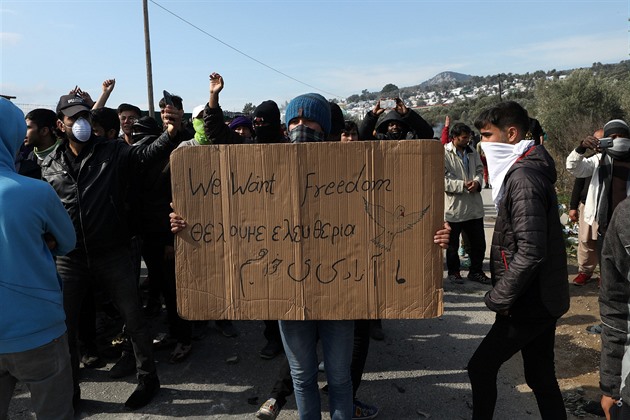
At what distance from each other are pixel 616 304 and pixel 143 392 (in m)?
3.05

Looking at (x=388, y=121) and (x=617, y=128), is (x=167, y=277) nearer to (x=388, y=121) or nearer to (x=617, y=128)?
(x=388, y=121)

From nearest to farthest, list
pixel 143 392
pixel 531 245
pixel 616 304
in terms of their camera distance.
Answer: pixel 616 304
pixel 531 245
pixel 143 392

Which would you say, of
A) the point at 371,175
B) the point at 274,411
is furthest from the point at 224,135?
the point at 274,411

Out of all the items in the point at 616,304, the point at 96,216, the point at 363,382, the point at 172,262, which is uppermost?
the point at 96,216

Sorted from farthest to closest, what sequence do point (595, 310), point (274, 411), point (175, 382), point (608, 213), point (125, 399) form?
1. point (595, 310)
2. point (608, 213)
3. point (175, 382)
4. point (125, 399)
5. point (274, 411)

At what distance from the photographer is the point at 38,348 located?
2182 mm

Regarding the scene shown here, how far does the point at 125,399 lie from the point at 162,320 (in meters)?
1.59

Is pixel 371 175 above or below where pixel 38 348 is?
above

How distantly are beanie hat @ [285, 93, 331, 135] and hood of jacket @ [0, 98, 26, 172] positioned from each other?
4.37 ft

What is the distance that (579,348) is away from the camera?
409cm

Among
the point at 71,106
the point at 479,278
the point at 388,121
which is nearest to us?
the point at 71,106

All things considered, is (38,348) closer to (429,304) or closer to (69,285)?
(69,285)

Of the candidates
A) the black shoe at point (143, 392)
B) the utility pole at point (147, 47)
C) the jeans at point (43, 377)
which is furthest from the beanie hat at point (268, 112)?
the utility pole at point (147, 47)

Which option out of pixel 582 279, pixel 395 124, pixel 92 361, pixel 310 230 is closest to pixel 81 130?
pixel 310 230
